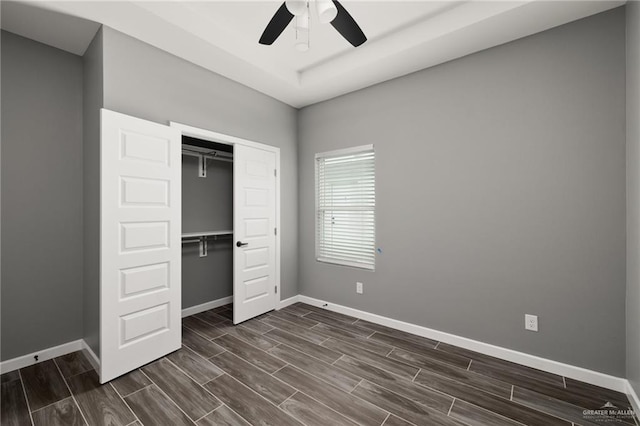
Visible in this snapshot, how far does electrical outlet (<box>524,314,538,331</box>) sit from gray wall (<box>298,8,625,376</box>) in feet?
0.12

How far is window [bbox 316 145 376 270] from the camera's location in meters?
3.55

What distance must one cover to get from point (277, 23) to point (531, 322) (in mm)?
3151

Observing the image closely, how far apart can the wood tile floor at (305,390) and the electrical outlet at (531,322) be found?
0.34m

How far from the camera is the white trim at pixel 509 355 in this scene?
2160 mm

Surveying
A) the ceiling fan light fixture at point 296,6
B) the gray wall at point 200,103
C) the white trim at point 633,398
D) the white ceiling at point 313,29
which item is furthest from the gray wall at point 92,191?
the white trim at point 633,398

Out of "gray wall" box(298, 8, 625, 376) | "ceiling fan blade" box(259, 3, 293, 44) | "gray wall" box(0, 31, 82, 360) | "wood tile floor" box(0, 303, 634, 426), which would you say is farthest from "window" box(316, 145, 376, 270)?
"gray wall" box(0, 31, 82, 360)

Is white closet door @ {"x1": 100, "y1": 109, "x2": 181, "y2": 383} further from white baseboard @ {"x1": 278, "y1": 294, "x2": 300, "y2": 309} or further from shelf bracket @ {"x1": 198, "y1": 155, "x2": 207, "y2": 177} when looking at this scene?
white baseboard @ {"x1": 278, "y1": 294, "x2": 300, "y2": 309}

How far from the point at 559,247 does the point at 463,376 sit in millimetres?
1342

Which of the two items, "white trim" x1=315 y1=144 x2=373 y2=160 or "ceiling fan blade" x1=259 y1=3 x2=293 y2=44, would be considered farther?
"white trim" x1=315 y1=144 x2=373 y2=160

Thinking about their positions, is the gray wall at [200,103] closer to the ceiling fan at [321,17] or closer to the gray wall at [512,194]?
the gray wall at [512,194]

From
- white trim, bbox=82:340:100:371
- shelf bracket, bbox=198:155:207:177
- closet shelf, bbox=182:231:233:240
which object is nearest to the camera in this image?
white trim, bbox=82:340:100:371

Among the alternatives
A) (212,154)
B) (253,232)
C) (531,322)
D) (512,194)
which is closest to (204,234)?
(253,232)

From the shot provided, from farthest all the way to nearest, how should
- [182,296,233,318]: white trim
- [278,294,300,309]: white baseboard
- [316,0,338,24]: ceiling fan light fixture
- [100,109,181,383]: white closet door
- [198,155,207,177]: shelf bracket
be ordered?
[278,294,300,309]: white baseboard → [198,155,207,177]: shelf bracket → [182,296,233,318]: white trim → [100,109,181,383]: white closet door → [316,0,338,24]: ceiling fan light fixture

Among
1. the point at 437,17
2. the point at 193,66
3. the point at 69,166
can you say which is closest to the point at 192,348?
the point at 69,166
